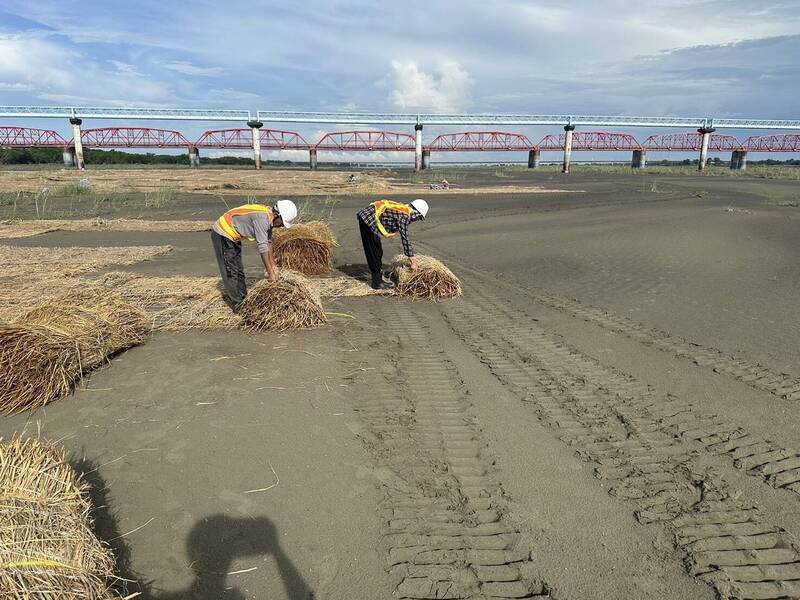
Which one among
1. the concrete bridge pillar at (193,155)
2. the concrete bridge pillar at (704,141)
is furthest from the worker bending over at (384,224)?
the concrete bridge pillar at (704,141)

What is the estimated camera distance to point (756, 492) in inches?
134

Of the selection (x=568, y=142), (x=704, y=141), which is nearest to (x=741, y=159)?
(x=704, y=141)

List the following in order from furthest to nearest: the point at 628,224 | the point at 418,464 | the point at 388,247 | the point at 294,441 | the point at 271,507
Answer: the point at 628,224, the point at 388,247, the point at 294,441, the point at 418,464, the point at 271,507

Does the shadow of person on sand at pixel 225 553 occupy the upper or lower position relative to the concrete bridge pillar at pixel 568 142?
lower

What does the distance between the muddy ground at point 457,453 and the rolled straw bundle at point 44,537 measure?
0.50 m

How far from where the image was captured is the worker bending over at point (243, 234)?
6.80 metres

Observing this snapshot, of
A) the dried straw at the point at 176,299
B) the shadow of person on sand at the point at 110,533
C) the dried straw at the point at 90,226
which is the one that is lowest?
the shadow of person on sand at the point at 110,533

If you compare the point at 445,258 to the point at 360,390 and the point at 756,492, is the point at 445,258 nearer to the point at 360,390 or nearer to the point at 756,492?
the point at 360,390

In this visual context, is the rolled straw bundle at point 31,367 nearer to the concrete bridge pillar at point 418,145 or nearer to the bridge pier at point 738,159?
the concrete bridge pillar at point 418,145

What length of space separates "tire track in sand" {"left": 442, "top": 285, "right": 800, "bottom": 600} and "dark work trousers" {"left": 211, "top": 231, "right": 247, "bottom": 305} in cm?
355

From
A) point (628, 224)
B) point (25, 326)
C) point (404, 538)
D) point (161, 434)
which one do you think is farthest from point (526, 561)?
point (628, 224)

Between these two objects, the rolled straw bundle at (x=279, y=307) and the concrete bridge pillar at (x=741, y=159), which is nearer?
the rolled straw bundle at (x=279, y=307)

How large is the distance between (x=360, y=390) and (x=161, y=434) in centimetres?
183

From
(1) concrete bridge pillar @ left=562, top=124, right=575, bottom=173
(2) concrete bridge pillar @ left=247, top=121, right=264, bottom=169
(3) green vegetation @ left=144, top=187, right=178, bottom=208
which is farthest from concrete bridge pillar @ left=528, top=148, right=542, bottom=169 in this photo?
(3) green vegetation @ left=144, top=187, right=178, bottom=208
